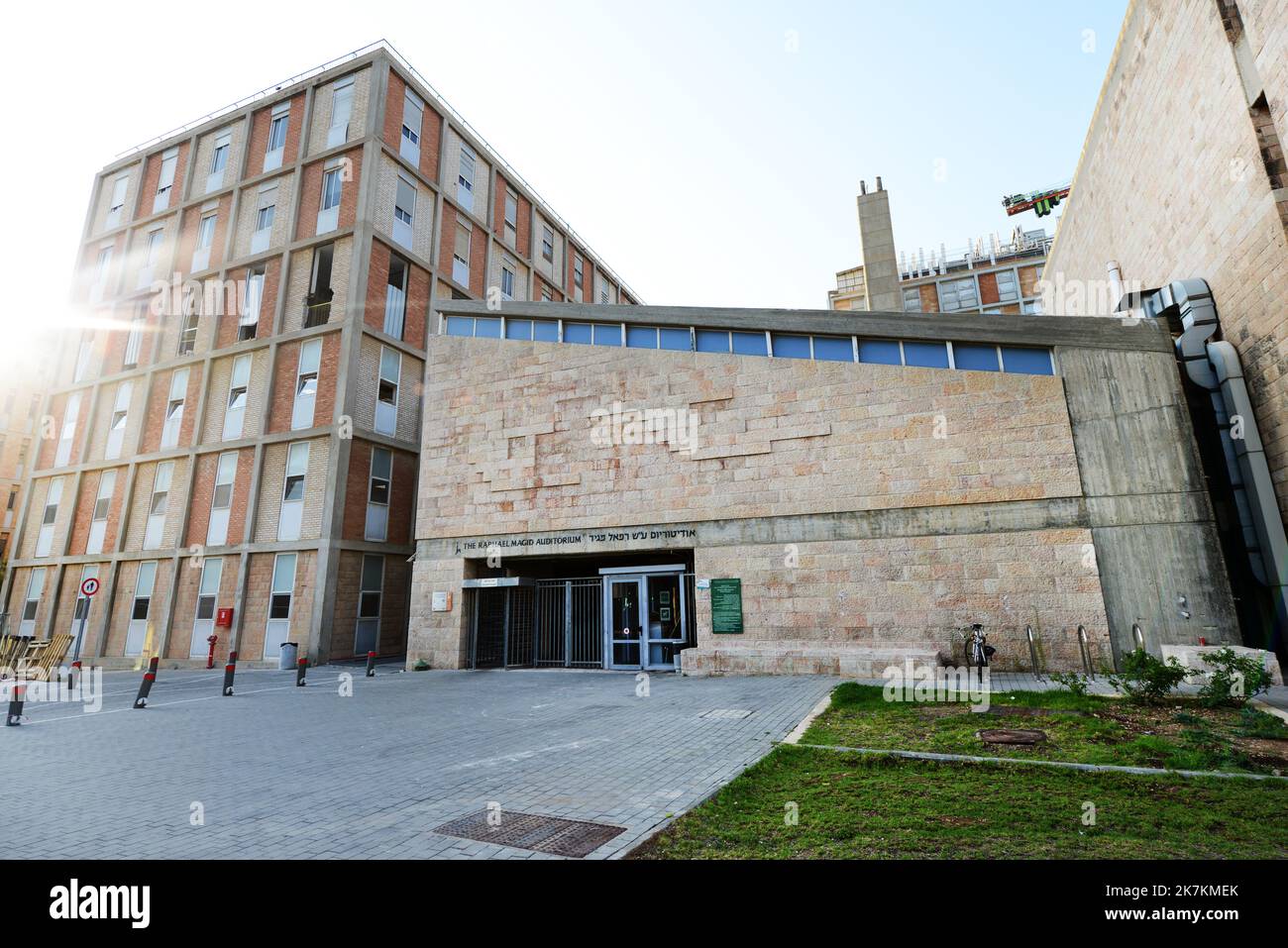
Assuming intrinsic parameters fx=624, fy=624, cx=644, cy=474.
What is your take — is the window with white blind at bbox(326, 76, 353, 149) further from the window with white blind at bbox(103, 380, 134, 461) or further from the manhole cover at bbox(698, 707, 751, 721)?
the manhole cover at bbox(698, 707, 751, 721)

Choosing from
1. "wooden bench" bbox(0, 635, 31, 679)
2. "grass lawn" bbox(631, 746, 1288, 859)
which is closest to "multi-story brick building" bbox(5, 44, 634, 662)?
"wooden bench" bbox(0, 635, 31, 679)

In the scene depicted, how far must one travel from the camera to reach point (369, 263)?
2516cm

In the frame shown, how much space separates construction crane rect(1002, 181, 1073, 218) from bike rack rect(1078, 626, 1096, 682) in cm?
6501

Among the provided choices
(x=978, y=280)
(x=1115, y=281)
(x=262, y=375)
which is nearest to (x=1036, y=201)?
(x=978, y=280)

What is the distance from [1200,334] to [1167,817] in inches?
576

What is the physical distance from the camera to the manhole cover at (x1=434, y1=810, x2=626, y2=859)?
4.51 m

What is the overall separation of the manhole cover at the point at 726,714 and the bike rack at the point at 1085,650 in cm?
780

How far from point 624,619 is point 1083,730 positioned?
12434mm

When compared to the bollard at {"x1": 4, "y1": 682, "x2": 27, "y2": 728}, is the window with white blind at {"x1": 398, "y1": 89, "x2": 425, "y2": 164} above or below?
above

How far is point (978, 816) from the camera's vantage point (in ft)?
15.6

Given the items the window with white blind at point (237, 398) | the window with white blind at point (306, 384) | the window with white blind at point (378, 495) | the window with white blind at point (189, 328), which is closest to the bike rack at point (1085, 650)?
the window with white blind at point (378, 495)

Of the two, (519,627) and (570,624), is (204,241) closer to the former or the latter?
(519,627)

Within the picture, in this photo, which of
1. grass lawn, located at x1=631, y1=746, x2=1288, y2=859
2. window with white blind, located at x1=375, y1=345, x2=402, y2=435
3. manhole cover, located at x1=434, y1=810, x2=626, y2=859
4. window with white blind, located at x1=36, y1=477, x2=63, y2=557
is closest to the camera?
grass lawn, located at x1=631, y1=746, x2=1288, y2=859
